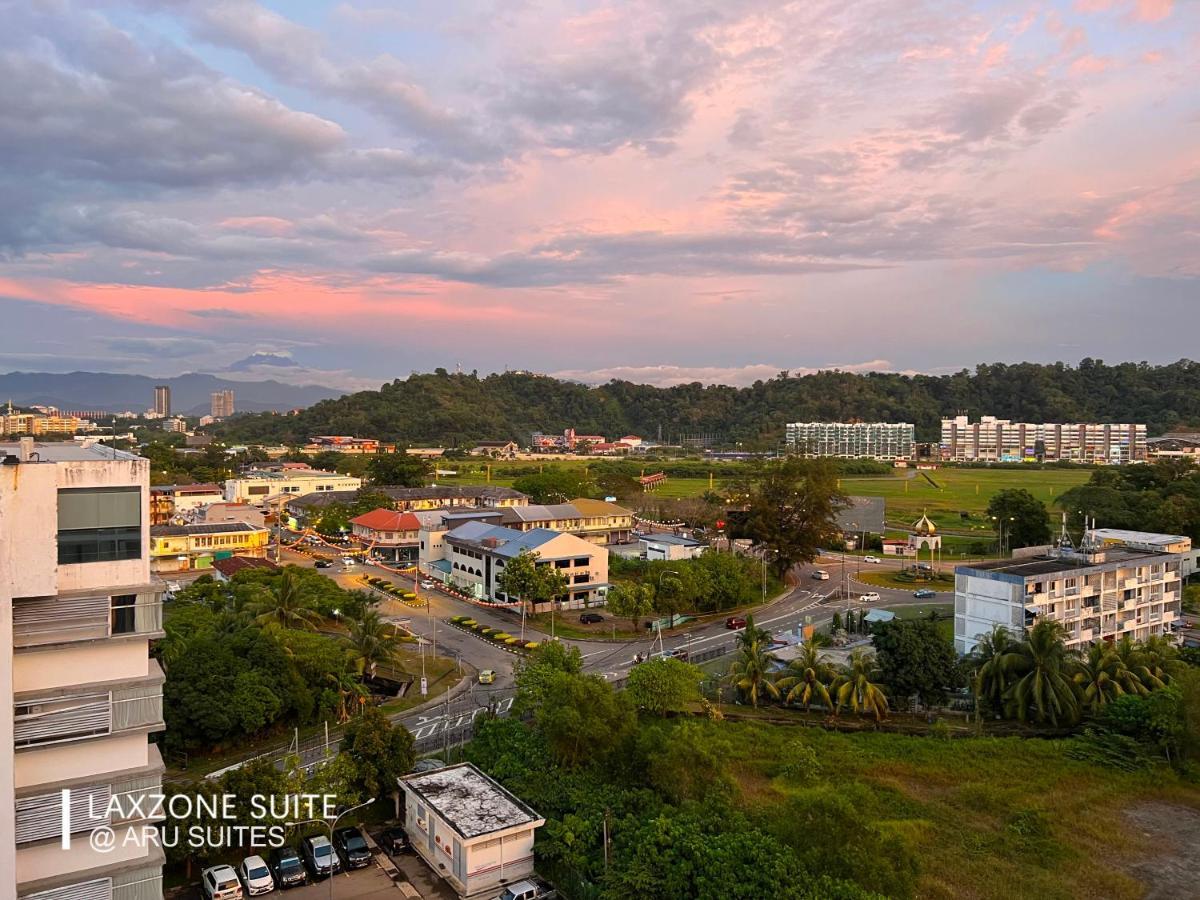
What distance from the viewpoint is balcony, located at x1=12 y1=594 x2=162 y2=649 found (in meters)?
9.03

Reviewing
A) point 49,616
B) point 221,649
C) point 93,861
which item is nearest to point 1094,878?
point 93,861

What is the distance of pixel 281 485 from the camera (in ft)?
228

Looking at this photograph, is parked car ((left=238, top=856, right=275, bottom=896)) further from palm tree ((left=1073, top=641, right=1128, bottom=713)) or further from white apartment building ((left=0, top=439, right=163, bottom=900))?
palm tree ((left=1073, top=641, right=1128, bottom=713))

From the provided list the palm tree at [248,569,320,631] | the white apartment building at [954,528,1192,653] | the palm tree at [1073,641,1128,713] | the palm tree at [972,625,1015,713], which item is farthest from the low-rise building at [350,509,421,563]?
the palm tree at [1073,641,1128,713]

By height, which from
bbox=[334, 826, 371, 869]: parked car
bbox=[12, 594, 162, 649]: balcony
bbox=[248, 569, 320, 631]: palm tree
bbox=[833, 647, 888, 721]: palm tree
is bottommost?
bbox=[334, 826, 371, 869]: parked car

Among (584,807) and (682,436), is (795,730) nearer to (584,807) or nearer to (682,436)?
(584,807)

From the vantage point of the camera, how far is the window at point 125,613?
31.3ft

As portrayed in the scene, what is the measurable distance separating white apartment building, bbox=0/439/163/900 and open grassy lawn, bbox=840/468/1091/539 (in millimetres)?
56314

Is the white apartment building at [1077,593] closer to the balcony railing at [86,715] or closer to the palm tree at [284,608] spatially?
the palm tree at [284,608]

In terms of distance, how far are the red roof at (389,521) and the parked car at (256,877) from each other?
1341 inches

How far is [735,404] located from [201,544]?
144864 mm

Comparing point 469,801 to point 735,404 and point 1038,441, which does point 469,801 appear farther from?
point 735,404

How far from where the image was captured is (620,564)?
42406 millimetres

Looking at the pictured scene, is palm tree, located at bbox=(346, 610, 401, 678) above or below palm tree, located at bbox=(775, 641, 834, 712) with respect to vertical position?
above
